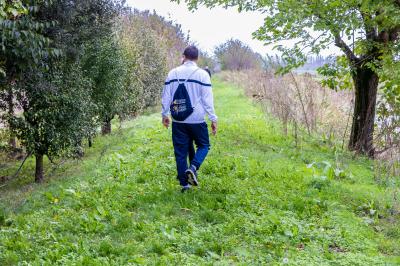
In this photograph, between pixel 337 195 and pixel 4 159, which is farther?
pixel 4 159

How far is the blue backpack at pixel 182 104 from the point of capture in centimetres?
662

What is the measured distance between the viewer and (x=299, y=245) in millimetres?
5168

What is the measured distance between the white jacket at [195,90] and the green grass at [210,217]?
114cm

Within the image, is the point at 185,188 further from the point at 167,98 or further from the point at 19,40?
the point at 19,40

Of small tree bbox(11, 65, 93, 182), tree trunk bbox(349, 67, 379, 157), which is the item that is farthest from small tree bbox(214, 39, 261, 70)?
small tree bbox(11, 65, 93, 182)

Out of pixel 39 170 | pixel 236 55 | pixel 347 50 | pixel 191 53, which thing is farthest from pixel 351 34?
pixel 236 55

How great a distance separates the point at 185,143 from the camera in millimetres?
6832

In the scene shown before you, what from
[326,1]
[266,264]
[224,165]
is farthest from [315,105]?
[266,264]

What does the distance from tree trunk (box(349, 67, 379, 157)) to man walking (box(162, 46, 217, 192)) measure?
5436 millimetres

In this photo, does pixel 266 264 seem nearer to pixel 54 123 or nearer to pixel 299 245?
pixel 299 245

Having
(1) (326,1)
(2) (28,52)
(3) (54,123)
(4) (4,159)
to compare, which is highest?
(1) (326,1)

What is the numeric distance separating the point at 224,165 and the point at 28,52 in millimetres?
3806

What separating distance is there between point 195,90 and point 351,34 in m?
4.62

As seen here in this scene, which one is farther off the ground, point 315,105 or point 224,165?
point 315,105
